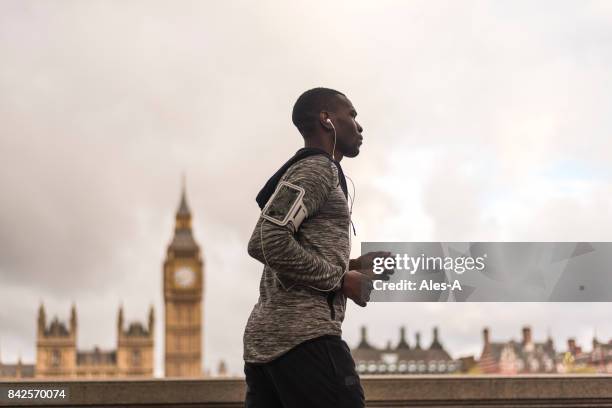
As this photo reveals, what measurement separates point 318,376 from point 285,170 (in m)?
0.51

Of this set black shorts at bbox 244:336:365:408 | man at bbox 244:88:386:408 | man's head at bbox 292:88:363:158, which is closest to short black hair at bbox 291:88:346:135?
man's head at bbox 292:88:363:158

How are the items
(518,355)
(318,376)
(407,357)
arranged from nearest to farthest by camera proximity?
Answer: (318,376) → (518,355) → (407,357)

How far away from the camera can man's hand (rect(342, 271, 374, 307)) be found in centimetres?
226

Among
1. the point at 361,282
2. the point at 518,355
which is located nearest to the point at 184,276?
the point at 518,355

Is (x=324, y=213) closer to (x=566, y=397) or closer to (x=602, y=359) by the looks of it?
(x=566, y=397)

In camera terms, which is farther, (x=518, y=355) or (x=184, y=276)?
(x=184, y=276)

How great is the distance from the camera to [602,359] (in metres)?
6.57

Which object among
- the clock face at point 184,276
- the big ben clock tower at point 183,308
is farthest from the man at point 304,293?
the clock face at point 184,276

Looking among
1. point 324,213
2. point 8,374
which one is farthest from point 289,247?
point 8,374

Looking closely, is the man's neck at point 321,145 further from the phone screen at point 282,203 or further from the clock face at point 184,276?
the clock face at point 184,276

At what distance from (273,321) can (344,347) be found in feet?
0.58

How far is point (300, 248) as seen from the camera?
7.22 ft

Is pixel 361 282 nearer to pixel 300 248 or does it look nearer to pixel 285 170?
pixel 300 248

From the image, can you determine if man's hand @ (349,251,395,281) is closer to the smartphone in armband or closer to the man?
the man
